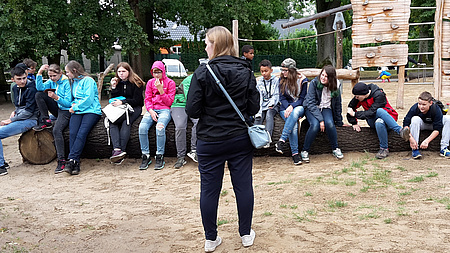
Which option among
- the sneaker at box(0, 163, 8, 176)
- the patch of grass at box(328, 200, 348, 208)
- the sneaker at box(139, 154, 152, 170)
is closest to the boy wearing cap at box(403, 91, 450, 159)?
the patch of grass at box(328, 200, 348, 208)

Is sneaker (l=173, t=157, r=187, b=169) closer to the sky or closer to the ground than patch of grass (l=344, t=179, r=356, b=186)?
closer to the sky

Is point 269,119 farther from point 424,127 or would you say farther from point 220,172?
point 220,172

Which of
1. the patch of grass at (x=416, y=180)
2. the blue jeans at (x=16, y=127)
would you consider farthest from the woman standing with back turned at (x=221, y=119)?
the blue jeans at (x=16, y=127)

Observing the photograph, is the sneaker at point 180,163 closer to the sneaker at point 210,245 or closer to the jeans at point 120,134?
the jeans at point 120,134

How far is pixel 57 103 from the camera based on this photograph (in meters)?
7.23

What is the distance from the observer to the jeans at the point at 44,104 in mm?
7199

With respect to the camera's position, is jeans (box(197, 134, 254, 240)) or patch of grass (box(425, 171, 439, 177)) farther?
patch of grass (box(425, 171, 439, 177))

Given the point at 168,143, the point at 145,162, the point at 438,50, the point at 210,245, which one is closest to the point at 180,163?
the point at 168,143

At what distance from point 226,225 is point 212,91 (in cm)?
148

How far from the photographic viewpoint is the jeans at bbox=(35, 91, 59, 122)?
720cm

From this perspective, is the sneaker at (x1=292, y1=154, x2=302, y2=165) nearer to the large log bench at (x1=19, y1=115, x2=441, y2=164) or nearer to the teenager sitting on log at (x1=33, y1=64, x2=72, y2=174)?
the large log bench at (x1=19, y1=115, x2=441, y2=164)

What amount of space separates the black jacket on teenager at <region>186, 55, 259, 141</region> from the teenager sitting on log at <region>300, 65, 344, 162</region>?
3.24 meters

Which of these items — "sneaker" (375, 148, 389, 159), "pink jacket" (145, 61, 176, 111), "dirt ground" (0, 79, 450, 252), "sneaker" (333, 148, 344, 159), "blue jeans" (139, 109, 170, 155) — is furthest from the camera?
"pink jacket" (145, 61, 176, 111)

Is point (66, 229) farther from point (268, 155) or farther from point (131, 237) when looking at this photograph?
point (268, 155)
